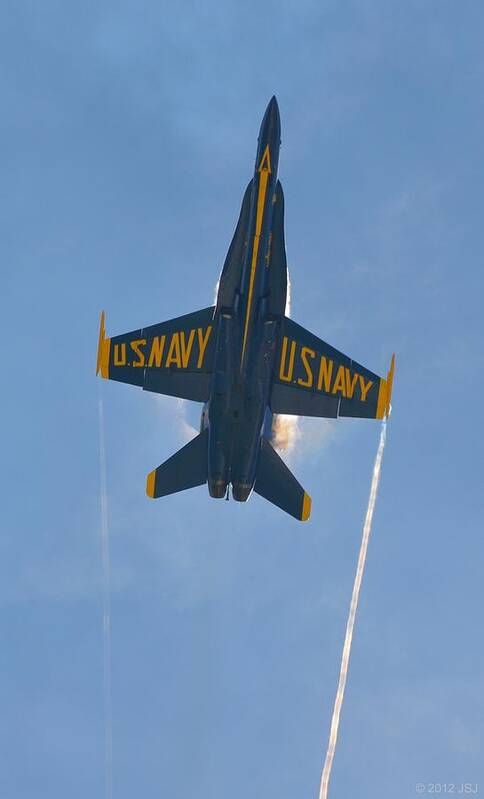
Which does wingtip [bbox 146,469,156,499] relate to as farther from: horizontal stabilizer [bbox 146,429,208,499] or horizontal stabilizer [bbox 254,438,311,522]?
horizontal stabilizer [bbox 254,438,311,522]

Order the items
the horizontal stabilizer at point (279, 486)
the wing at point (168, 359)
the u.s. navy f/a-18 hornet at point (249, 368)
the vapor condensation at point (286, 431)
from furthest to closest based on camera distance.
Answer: the vapor condensation at point (286, 431)
the wing at point (168, 359)
the horizontal stabilizer at point (279, 486)
the u.s. navy f/a-18 hornet at point (249, 368)

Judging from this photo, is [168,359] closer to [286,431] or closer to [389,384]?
[286,431]

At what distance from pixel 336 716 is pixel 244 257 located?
2714 cm

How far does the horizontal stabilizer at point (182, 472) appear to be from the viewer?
64.9 m

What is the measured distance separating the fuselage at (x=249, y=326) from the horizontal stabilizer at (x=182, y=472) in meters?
1.99

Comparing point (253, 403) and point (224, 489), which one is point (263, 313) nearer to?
point (253, 403)

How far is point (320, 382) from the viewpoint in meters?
68.0

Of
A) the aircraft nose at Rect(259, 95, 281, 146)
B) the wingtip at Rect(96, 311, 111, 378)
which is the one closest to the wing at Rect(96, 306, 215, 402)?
the wingtip at Rect(96, 311, 111, 378)

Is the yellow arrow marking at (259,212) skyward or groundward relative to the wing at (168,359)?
skyward

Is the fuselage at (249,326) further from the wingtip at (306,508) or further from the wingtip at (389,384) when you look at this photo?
the wingtip at (389,384)

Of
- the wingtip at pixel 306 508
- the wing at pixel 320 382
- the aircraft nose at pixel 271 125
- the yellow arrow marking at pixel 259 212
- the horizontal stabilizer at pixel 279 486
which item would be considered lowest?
the wingtip at pixel 306 508

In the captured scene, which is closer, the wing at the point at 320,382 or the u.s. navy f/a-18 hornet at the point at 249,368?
the u.s. navy f/a-18 hornet at the point at 249,368

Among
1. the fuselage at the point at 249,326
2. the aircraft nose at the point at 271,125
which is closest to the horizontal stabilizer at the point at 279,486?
the fuselage at the point at 249,326

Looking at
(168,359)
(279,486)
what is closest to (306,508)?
(279,486)
